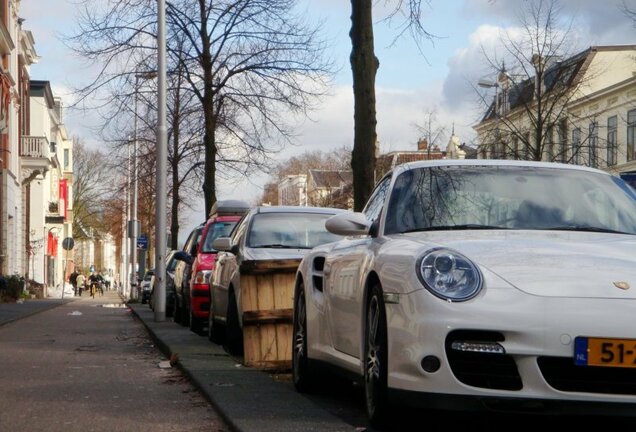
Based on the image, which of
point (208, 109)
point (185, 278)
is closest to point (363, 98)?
point (185, 278)

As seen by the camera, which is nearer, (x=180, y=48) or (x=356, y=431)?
(x=356, y=431)

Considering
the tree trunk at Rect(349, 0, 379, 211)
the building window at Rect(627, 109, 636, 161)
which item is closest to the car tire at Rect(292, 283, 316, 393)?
the tree trunk at Rect(349, 0, 379, 211)

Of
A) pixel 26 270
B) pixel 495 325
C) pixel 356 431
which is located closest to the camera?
pixel 495 325

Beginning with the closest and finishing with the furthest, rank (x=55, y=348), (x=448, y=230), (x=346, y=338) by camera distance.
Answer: (x=448, y=230) → (x=346, y=338) → (x=55, y=348)

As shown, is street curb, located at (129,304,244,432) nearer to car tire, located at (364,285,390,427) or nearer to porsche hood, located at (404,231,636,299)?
car tire, located at (364,285,390,427)

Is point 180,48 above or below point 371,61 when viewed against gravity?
above

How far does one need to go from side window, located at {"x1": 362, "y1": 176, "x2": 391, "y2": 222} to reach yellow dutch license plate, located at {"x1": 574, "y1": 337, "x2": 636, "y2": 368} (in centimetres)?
214

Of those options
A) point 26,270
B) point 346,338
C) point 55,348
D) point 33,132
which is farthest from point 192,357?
point 33,132

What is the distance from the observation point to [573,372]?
18.2ft

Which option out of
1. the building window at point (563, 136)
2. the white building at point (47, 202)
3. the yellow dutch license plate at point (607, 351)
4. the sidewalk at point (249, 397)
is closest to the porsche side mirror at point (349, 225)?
the sidewalk at point (249, 397)

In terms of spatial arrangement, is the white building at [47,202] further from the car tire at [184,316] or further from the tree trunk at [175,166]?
the car tire at [184,316]

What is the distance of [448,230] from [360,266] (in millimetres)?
565

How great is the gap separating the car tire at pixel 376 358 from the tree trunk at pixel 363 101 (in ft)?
27.6

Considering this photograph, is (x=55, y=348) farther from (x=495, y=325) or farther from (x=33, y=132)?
(x=33, y=132)
